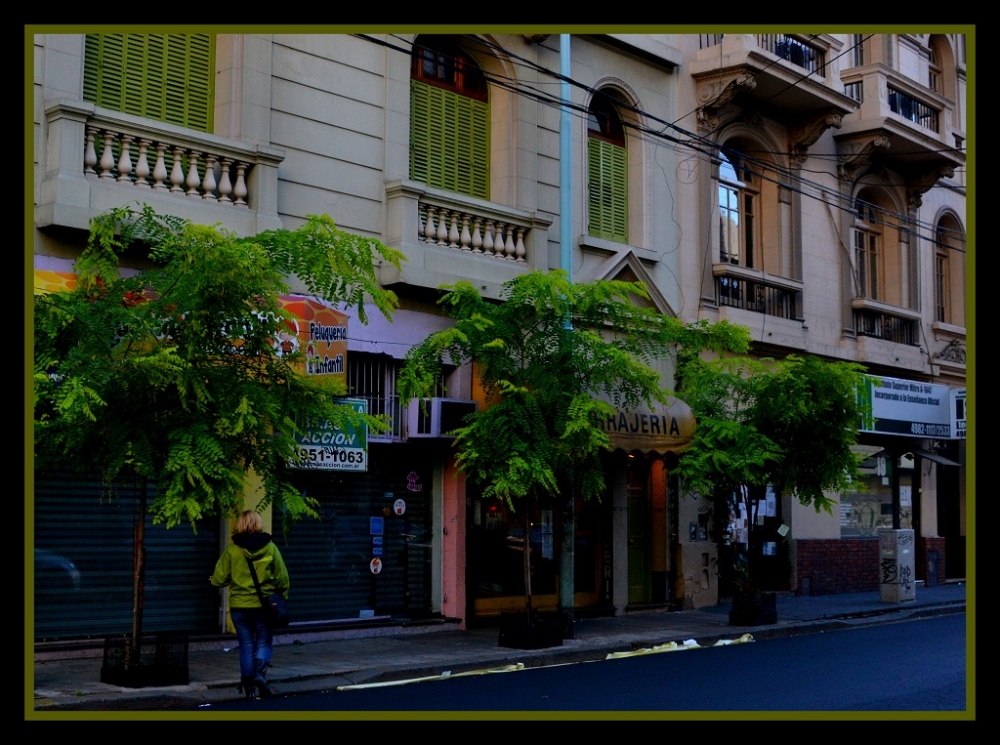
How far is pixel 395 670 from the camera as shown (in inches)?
516

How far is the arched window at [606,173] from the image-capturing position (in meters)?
20.2

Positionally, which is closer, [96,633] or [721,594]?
[96,633]

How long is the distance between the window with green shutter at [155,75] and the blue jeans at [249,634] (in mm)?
6285

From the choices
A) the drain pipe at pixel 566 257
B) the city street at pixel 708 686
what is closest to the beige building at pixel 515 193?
the drain pipe at pixel 566 257

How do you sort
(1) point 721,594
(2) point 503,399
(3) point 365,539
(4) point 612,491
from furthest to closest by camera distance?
1. (1) point 721,594
2. (4) point 612,491
3. (3) point 365,539
4. (2) point 503,399

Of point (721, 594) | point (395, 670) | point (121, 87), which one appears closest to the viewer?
point (395, 670)

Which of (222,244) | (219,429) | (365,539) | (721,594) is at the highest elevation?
(222,244)

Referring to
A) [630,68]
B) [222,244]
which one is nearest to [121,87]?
[222,244]

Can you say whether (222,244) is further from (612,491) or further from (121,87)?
(612,491)

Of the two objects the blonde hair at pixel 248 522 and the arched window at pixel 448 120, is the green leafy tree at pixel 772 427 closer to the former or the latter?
the arched window at pixel 448 120

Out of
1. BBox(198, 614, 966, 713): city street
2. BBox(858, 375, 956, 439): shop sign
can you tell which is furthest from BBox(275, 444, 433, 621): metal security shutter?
BBox(858, 375, 956, 439): shop sign

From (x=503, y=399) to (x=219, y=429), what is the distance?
5019 millimetres

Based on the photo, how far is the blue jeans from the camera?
1151 cm

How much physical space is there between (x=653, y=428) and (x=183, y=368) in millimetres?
9485
